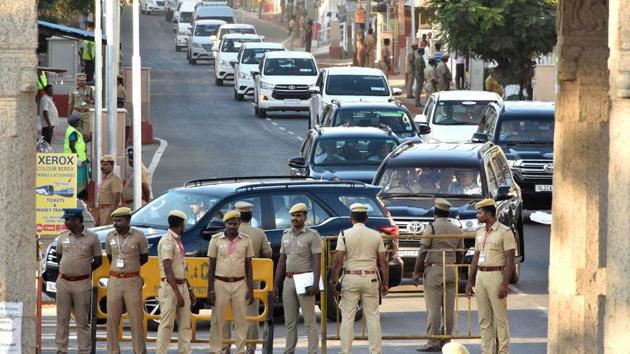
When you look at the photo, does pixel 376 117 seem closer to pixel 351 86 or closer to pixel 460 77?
pixel 351 86

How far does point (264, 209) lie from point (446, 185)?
406 cm

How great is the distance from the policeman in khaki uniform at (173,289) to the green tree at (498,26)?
29.6 m

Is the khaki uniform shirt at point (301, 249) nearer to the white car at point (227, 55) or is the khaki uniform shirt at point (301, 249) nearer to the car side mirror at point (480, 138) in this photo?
the car side mirror at point (480, 138)

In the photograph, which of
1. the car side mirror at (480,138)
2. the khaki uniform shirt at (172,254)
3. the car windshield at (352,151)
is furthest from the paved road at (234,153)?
the car windshield at (352,151)

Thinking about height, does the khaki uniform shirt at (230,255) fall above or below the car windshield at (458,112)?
below

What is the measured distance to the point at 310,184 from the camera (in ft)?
66.1

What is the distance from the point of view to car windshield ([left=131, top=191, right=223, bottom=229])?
19.5 m

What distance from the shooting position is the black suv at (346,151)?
26656mm

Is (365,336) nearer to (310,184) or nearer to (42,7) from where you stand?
(310,184)

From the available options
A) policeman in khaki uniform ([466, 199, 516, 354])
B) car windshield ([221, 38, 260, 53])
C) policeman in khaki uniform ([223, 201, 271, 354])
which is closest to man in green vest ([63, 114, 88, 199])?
policeman in khaki uniform ([223, 201, 271, 354])

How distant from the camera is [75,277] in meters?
17.0

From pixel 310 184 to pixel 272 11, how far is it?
9563 cm

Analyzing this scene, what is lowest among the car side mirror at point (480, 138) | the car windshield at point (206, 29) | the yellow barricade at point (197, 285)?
the yellow barricade at point (197, 285)

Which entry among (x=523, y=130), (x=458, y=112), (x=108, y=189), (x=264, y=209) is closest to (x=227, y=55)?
(x=458, y=112)
